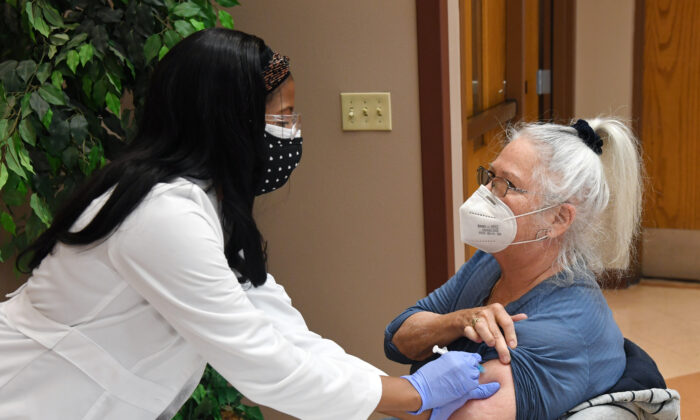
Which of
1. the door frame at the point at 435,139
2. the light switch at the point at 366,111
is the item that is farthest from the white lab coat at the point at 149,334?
the light switch at the point at 366,111

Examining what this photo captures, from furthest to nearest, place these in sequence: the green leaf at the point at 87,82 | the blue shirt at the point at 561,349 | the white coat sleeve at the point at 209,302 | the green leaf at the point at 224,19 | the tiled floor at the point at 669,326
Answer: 1. the tiled floor at the point at 669,326
2. the green leaf at the point at 224,19
3. the green leaf at the point at 87,82
4. the blue shirt at the point at 561,349
5. the white coat sleeve at the point at 209,302

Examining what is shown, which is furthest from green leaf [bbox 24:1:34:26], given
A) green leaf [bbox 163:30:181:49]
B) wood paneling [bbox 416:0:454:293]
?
wood paneling [bbox 416:0:454:293]

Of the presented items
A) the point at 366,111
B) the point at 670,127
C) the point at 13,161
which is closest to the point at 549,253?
the point at 366,111

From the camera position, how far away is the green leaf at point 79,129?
188 cm

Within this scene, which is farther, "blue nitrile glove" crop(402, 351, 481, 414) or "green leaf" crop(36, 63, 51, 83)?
"green leaf" crop(36, 63, 51, 83)

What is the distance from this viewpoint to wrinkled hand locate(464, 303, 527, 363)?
1.40 meters

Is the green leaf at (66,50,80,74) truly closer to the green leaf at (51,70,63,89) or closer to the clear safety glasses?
the green leaf at (51,70,63,89)

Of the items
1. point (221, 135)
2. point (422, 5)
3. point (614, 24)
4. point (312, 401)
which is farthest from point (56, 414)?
point (614, 24)

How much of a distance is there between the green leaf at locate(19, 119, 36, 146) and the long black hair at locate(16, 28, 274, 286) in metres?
0.53

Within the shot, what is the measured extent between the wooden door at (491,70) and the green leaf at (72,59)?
58.8 inches

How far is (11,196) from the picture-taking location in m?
1.93

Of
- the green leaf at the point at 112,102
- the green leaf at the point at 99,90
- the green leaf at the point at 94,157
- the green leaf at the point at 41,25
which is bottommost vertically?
the green leaf at the point at 94,157

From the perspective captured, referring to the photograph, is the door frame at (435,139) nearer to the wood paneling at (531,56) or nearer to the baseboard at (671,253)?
the wood paneling at (531,56)

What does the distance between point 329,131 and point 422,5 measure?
47cm
